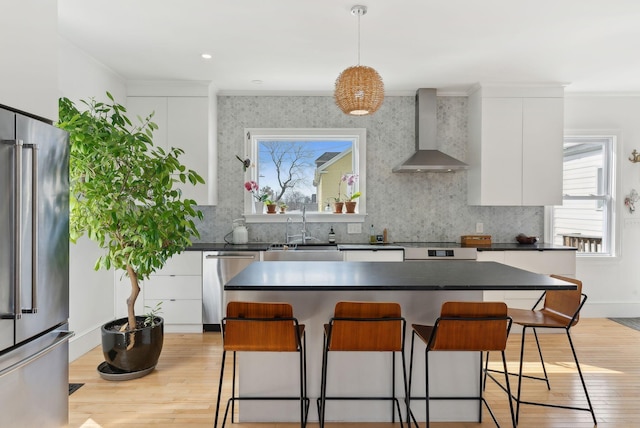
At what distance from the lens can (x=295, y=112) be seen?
4879 millimetres

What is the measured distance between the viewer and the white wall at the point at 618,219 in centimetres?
487

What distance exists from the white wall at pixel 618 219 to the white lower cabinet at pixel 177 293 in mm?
4662

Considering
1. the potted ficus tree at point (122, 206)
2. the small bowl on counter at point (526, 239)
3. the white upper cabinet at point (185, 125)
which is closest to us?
the potted ficus tree at point (122, 206)

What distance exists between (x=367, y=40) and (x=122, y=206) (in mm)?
2408

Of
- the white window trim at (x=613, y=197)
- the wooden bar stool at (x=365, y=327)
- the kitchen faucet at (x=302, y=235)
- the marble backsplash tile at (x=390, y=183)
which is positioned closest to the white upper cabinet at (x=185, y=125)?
the marble backsplash tile at (x=390, y=183)

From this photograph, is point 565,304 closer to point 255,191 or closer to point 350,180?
point 350,180

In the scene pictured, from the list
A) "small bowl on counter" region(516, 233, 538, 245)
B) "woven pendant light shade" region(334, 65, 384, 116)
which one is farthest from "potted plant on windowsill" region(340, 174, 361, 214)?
"woven pendant light shade" region(334, 65, 384, 116)

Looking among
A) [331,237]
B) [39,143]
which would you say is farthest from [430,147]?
[39,143]

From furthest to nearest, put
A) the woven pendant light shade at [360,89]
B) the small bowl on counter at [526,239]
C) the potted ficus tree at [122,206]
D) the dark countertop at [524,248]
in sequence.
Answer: the small bowl on counter at [526,239]
the dark countertop at [524,248]
the potted ficus tree at [122,206]
the woven pendant light shade at [360,89]

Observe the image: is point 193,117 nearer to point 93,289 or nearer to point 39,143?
point 93,289

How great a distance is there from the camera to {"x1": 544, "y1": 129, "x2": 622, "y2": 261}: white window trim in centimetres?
487

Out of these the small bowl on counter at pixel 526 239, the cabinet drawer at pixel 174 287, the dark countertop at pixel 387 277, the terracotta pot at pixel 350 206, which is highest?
the terracotta pot at pixel 350 206

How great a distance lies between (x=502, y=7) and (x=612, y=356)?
3.20 metres

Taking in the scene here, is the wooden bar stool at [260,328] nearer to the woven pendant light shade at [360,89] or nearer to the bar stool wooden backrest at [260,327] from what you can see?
the bar stool wooden backrest at [260,327]
